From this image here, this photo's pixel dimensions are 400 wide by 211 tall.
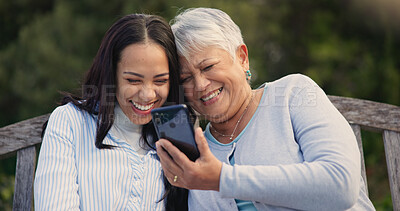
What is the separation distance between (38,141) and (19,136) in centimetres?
10

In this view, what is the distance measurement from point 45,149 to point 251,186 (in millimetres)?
933

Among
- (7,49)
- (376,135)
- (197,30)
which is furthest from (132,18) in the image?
(376,135)

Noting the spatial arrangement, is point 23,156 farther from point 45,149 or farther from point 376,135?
point 376,135

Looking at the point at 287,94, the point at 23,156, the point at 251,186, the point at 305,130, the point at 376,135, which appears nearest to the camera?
the point at 251,186

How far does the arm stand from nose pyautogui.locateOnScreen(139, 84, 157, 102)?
1.23ft

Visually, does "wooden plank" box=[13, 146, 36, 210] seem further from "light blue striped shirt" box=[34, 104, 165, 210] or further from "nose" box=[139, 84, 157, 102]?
"nose" box=[139, 84, 157, 102]


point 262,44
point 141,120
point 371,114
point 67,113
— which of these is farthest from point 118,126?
point 262,44

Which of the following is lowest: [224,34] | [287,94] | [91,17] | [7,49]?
[287,94]

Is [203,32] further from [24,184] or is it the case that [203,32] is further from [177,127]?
[24,184]

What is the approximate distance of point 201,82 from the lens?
215 cm

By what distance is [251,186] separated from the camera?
1661 millimetres

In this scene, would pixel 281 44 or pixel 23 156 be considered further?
pixel 281 44

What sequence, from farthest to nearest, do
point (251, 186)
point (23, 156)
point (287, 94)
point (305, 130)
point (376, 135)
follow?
point (376, 135) → point (23, 156) → point (287, 94) → point (305, 130) → point (251, 186)

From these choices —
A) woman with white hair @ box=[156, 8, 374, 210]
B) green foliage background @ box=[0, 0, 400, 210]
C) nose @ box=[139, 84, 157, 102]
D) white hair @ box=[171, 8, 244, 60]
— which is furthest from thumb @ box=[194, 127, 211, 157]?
green foliage background @ box=[0, 0, 400, 210]
